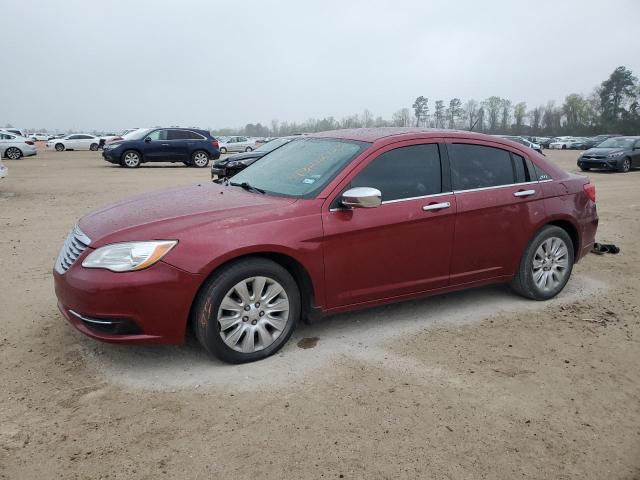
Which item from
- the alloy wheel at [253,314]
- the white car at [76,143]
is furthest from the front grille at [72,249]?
the white car at [76,143]

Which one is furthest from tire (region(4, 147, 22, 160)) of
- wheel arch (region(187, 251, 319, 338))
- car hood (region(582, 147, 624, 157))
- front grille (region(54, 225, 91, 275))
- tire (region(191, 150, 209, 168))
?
wheel arch (region(187, 251, 319, 338))

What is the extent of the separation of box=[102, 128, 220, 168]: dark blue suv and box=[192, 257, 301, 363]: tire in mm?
19127

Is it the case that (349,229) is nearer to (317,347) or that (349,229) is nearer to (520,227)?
(317,347)

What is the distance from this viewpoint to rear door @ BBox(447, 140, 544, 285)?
451 cm

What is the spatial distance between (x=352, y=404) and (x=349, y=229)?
1.28 metres

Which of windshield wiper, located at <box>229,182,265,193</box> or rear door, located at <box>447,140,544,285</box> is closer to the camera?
windshield wiper, located at <box>229,182,265,193</box>

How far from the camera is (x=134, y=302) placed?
3344mm

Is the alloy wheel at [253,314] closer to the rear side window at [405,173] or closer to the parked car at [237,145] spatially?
the rear side window at [405,173]

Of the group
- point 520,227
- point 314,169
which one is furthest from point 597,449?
point 314,169

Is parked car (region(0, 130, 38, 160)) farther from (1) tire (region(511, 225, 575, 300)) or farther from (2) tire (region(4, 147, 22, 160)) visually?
(1) tire (region(511, 225, 575, 300))

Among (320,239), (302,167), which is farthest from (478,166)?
(320,239)

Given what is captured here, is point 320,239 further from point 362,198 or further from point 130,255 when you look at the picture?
point 130,255

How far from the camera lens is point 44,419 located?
3.03 metres

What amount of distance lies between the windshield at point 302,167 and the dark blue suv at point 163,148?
1768cm
